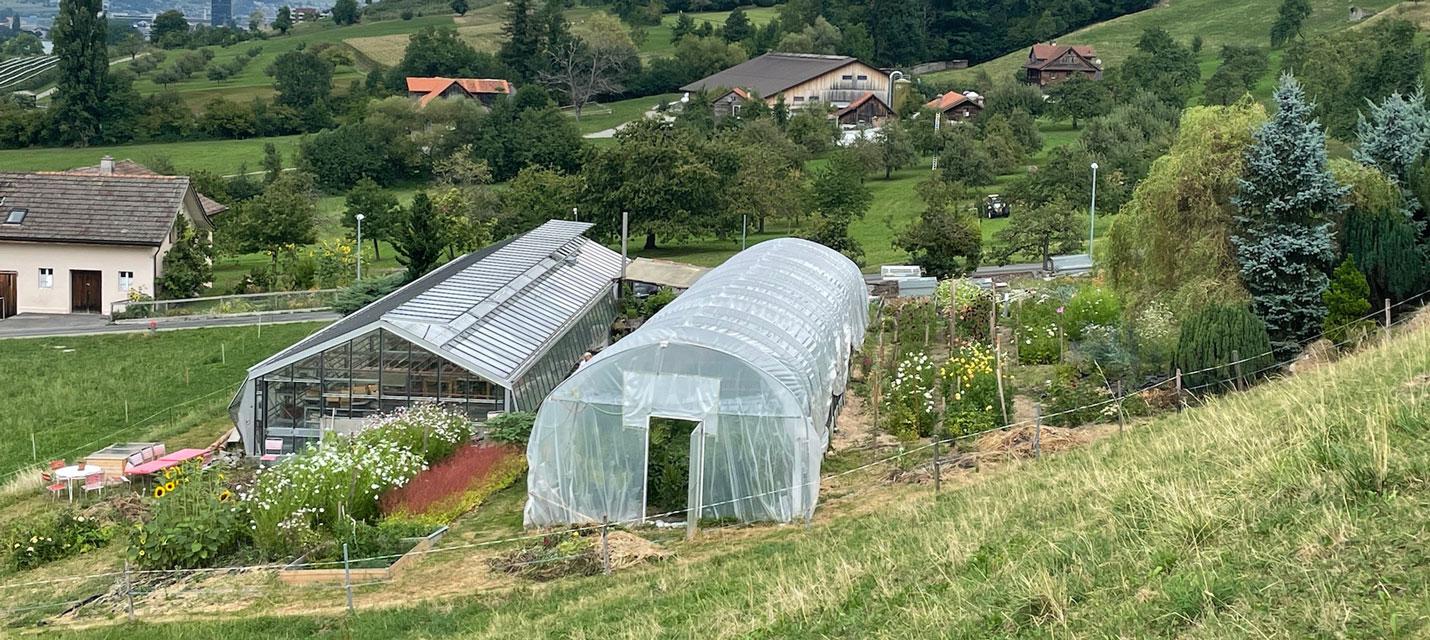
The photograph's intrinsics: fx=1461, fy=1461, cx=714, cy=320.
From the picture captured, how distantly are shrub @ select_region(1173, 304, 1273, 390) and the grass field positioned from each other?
247 ft

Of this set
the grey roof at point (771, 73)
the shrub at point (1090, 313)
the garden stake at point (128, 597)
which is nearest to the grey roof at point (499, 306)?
the garden stake at point (128, 597)

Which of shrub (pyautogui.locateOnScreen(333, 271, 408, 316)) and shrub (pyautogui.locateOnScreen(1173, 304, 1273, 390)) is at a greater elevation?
shrub (pyautogui.locateOnScreen(1173, 304, 1273, 390))

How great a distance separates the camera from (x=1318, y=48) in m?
69.2

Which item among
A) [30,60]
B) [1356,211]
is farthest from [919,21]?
[1356,211]

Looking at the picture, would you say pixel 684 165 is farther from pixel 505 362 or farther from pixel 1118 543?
pixel 1118 543

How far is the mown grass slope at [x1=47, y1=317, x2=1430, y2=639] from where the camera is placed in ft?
32.1

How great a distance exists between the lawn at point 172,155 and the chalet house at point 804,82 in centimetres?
2668

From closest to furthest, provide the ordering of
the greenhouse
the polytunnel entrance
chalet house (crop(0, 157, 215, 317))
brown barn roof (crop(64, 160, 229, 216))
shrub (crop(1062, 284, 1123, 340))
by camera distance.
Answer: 1. the polytunnel entrance
2. the greenhouse
3. shrub (crop(1062, 284, 1123, 340))
4. chalet house (crop(0, 157, 215, 317))
5. brown barn roof (crop(64, 160, 229, 216))

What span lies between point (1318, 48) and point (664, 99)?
4342cm

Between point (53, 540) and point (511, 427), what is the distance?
21.8ft

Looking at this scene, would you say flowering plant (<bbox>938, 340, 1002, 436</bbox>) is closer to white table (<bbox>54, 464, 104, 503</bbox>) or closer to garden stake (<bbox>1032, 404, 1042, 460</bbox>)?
garden stake (<bbox>1032, 404, 1042, 460</bbox>)

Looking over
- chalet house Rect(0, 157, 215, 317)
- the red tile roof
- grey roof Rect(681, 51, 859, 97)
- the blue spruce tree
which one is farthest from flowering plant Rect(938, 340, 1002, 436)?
grey roof Rect(681, 51, 859, 97)

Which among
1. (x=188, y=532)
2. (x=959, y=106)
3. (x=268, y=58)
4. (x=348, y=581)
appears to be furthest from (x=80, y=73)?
(x=348, y=581)

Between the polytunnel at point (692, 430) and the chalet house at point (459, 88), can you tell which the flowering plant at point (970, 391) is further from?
the chalet house at point (459, 88)
